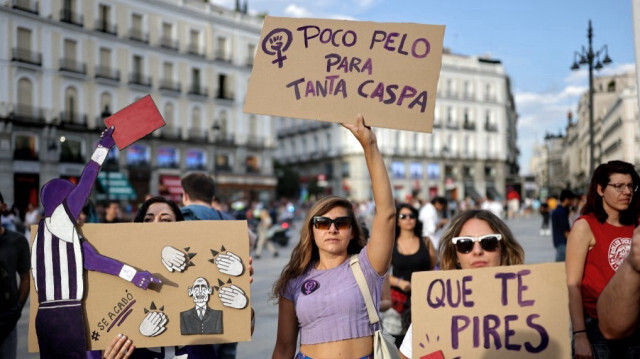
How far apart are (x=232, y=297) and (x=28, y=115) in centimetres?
3284

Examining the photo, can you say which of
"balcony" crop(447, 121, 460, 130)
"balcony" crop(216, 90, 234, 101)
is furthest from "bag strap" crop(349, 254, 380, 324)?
"balcony" crop(447, 121, 460, 130)

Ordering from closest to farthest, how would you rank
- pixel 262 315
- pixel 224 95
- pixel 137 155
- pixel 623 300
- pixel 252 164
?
pixel 623 300 < pixel 262 315 < pixel 137 155 < pixel 224 95 < pixel 252 164

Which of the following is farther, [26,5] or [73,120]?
[73,120]

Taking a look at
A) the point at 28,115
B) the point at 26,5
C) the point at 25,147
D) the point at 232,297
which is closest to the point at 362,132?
the point at 232,297

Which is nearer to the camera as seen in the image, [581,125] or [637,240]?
[637,240]

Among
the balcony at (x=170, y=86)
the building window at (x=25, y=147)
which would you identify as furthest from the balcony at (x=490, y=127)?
the building window at (x=25, y=147)

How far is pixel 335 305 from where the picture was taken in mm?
2562

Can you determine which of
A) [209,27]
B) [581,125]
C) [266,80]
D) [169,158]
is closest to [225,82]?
[209,27]

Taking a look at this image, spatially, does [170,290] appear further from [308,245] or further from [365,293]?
[365,293]

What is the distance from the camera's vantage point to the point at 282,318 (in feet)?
9.04

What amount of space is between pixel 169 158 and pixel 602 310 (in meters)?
38.5

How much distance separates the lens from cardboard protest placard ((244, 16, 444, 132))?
8.64 ft

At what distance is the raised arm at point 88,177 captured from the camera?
253cm

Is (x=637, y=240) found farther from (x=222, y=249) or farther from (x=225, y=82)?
(x=225, y=82)
